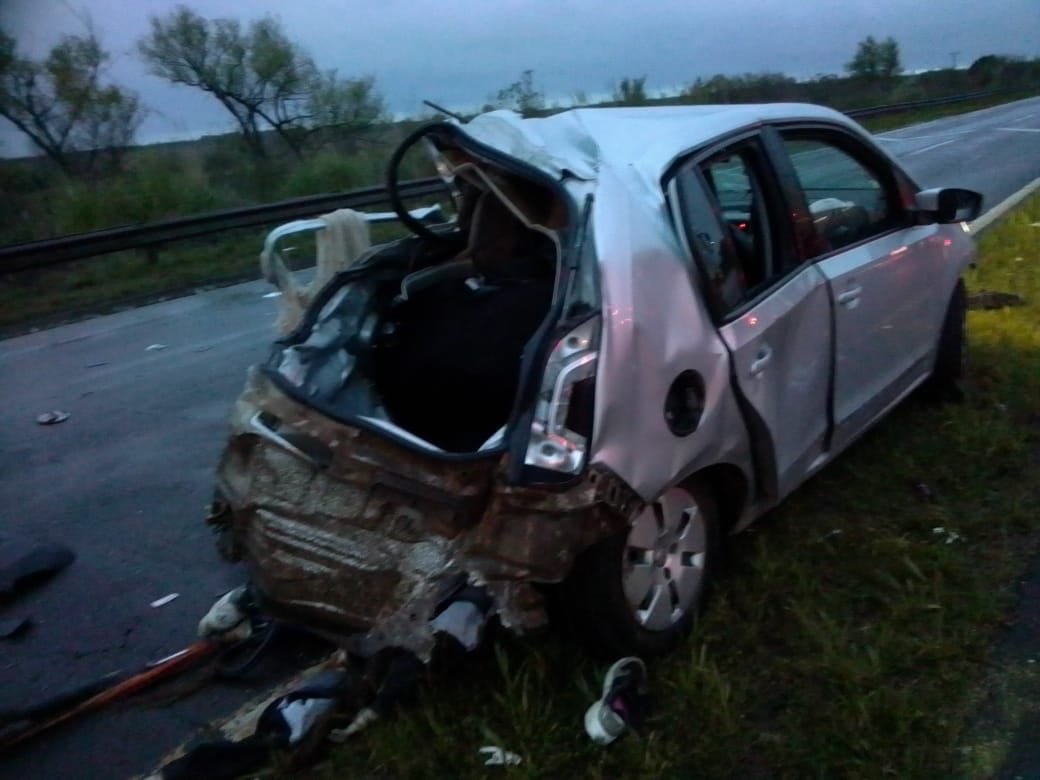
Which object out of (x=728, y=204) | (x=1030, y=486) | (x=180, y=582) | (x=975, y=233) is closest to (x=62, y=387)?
(x=180, y=582)

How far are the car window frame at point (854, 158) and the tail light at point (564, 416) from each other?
153cm

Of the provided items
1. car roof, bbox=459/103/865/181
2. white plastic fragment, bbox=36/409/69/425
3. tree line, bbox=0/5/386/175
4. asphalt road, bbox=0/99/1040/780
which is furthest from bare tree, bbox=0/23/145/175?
car roof, bbox=459/103/865/181

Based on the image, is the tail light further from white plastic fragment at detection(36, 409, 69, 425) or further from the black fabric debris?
white plastic fragment at detection(36, 409, 69, 425)

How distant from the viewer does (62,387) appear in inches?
359

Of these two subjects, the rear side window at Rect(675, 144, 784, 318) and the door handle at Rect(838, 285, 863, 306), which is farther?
the door handle at Rect(838, 285, 863, 306)

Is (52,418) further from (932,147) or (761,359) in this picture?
(932,147)

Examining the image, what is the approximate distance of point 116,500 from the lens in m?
6.04

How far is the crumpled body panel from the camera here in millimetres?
3340

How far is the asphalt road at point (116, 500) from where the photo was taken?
3.93 m

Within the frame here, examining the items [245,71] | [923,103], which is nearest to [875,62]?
[923,103]

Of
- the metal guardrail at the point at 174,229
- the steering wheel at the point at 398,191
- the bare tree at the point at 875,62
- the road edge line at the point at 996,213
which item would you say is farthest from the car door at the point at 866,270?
the bare tree at the point at 875,62

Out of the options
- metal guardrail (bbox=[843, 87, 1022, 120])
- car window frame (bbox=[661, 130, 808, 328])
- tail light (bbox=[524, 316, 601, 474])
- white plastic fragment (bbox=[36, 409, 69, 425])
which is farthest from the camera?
metal guardrail (bbox=[843, 87, 1022, 120])

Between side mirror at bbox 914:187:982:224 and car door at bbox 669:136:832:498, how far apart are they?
124 cm

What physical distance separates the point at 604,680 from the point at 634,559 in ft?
1.25
